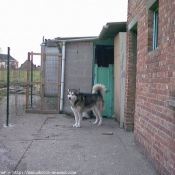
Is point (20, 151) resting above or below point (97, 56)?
below

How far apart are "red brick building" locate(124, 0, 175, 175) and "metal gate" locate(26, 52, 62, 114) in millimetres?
4612

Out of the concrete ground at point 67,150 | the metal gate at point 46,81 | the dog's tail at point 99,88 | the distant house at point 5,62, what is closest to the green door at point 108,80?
the dog's tail at point 99,88

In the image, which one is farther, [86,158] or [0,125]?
[0,125]

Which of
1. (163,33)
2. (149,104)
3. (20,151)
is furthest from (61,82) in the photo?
(163,33)

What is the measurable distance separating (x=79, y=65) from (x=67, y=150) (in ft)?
16.9

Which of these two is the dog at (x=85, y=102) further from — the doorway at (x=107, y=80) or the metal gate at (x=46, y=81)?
the metal gate at (x=46, y=81)

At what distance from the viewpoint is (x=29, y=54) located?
34.8 ft

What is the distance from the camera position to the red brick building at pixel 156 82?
4.04 metres

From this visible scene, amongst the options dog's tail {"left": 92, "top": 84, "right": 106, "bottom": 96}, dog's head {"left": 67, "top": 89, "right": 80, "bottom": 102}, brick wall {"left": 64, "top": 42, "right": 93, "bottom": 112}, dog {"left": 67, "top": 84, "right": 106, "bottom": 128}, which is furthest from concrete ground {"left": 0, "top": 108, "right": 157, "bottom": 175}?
brick wall {"left": 64, "top": 42, "right": 93, "bottom": 112}

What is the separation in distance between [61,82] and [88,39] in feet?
6.49

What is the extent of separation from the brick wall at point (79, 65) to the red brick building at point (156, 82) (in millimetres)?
3536

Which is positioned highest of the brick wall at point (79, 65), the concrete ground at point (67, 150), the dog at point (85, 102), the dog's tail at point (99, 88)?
the brick wall at point (79, 65)

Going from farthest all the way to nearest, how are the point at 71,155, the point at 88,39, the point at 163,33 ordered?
the point at 88,39, the point at 71,155, the point at 163,33

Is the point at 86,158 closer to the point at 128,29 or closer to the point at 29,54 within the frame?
the point at 128,29
